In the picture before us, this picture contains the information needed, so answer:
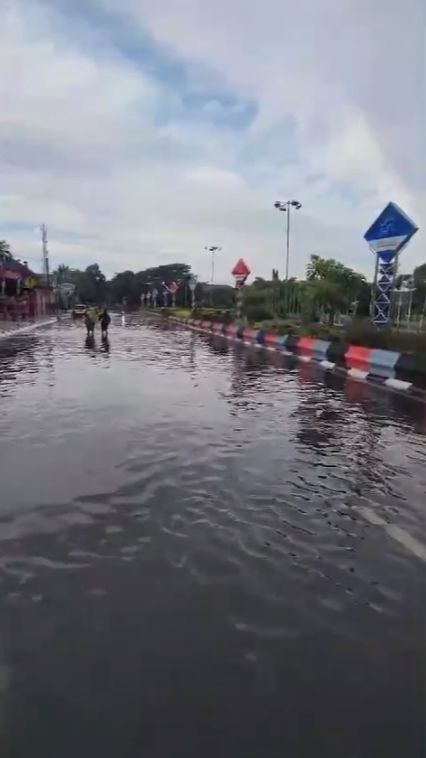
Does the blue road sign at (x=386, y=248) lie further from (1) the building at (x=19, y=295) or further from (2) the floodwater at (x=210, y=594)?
(1) the building at (x=19, y=295)

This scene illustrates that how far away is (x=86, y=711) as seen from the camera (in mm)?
2738

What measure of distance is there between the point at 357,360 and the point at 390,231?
491cm

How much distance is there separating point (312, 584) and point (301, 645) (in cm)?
71

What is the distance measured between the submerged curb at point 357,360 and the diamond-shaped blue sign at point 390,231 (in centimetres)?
374

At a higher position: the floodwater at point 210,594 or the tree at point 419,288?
the tree at point 419,288

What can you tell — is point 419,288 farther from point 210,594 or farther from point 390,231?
point 210,594

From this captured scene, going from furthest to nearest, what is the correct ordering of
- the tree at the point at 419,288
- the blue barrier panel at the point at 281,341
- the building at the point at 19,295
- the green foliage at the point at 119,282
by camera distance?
the green foliage at the point at 119,282 < the tree at the point at 419,288 < the building at the point at 19,295 < the blue barrier panel at the point at 281,341

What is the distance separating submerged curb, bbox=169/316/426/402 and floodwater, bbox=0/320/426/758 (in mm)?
6856

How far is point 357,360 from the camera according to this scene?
1931 cm

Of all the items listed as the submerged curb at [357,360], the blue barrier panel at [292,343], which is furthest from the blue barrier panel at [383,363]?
the blue barrier panel at [292,343]

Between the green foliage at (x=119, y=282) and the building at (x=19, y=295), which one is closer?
the building at (x=19, y=295)

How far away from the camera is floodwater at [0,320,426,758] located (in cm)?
267

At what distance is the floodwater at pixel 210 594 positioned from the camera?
8.77 ft

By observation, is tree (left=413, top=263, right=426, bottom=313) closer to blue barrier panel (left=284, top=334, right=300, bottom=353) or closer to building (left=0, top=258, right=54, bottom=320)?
building (left=0, top=258, right=54, bottom=320)
